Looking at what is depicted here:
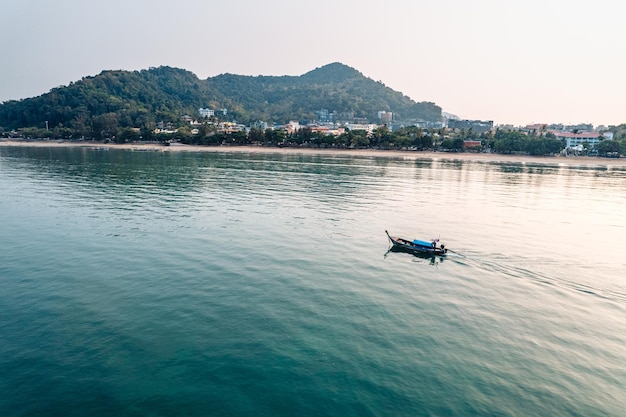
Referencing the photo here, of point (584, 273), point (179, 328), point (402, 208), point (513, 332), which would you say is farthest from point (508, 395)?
point (402, 208)

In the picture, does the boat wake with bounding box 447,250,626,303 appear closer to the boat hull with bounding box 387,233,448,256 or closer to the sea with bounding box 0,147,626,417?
the sea with bounding box 0,147,626,417

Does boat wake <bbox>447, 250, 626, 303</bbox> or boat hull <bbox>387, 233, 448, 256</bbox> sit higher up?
boat hull <bbox>387, 233, 448, 256</bbox>

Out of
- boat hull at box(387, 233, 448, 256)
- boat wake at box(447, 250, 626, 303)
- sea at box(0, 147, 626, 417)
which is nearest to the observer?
sea at box(0, 147, 626, 417)

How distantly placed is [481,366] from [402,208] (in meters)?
44.9

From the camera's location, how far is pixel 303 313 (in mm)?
28312

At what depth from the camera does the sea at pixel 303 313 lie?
1998cm

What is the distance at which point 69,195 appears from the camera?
6956cm

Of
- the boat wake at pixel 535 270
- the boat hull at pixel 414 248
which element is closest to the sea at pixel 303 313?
the boat wake at pixel 535 270

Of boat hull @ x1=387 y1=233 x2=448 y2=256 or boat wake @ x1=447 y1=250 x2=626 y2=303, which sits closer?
boat wake @ x1=447 y1=250 x2=626 y2=303

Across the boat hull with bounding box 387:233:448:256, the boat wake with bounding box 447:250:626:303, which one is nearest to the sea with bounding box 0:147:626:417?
the boat wake with bounding box 447:250:626:303

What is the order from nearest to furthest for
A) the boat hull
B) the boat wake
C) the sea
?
the sea
the boat wake
the boat hull

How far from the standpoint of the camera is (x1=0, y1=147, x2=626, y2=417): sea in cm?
1998

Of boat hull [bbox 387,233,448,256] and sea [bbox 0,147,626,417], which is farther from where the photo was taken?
boat hull [bbox 387,233,448,256]

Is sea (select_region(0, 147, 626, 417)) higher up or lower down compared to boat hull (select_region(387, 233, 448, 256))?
lower down
